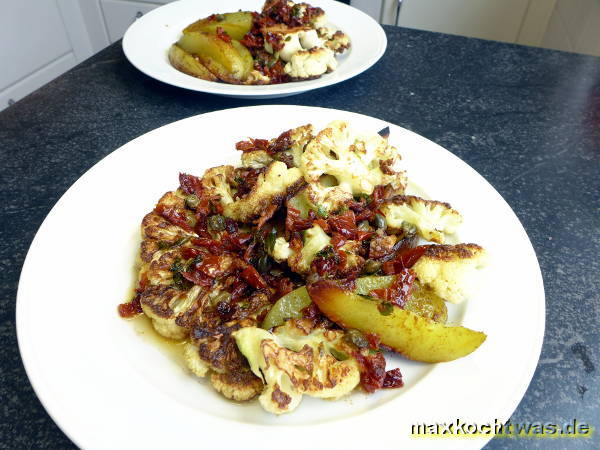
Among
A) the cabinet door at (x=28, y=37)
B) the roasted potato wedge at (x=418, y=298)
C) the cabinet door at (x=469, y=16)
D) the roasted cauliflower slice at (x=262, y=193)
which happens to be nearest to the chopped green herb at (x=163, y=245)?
the roasted cauliflower slice at (x=262, y=193)

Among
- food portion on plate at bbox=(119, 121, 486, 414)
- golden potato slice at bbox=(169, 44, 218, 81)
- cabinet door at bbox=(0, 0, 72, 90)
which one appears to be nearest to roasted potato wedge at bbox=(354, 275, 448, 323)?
food portion on plate at bbox=(119, 121, 486, 414)

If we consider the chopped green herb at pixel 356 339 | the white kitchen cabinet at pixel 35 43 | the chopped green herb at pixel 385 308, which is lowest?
the white kitchen cabinet at pixel 35 43

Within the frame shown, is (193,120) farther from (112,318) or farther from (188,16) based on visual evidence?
(188,16)

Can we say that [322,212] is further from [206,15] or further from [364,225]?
[206,15]

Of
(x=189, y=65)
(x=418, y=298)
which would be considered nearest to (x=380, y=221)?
(x=418, y=298)

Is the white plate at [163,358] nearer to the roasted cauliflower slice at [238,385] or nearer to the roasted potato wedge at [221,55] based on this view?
the roasted cauliflower slice at [238,385]

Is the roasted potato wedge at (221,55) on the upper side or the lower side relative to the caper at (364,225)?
lower
